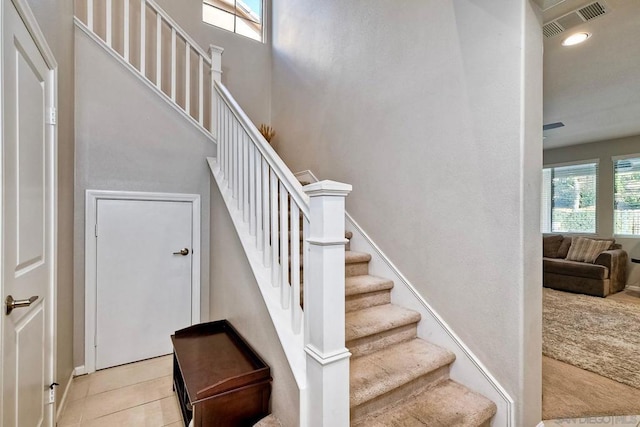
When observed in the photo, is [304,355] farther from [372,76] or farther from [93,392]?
[372,76]

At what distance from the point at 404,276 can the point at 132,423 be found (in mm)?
2027

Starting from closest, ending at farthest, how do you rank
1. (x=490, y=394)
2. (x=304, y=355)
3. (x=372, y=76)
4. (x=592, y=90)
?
(x=304, y=355), (x=490, y=394), (x=372, y=76), (x=592, y=90)

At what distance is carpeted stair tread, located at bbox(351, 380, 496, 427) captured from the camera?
1499 millimetres

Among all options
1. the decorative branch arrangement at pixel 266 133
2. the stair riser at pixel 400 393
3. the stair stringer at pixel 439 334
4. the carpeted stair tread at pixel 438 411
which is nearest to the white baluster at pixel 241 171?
the stair stringer at pixel 439 334

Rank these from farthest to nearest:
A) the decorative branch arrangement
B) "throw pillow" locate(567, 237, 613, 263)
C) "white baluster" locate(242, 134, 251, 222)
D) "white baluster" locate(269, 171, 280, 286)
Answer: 1. "throw pillow" locate(567, 237, 613, 263)
2. the decorative branch arrangement
3. "white baluster" locate(242, 134, 251, 222)
4. "white baluster" locate(269, 171, 280, 286)

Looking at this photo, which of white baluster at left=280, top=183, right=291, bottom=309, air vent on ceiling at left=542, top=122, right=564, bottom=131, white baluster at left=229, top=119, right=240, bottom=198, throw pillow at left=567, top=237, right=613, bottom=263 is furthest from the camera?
throw pillow at left=567, top=237, right=613, bottom=263

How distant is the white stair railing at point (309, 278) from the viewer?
1252mm

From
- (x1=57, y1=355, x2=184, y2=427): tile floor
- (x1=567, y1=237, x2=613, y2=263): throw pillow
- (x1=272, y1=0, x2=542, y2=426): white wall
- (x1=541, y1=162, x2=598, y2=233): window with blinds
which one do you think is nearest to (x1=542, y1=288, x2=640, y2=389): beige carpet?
(x1=567, y1=237, x2=613, y2=263): throw pillow

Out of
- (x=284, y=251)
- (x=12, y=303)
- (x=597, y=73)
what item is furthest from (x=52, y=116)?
(x=597, y=73)

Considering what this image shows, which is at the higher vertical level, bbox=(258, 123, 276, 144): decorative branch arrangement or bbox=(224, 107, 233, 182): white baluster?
bbox=(258, 123, 276, 144): decorative branch arrangement

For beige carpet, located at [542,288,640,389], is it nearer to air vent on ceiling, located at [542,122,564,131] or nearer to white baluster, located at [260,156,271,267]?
white baluster, located at [260,156,271,267]

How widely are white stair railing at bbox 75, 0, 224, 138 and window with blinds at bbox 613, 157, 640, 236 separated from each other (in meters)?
6.74

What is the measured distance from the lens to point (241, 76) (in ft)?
13.5

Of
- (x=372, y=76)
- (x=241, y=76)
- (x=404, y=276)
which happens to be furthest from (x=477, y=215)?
(x=241, y=76)
